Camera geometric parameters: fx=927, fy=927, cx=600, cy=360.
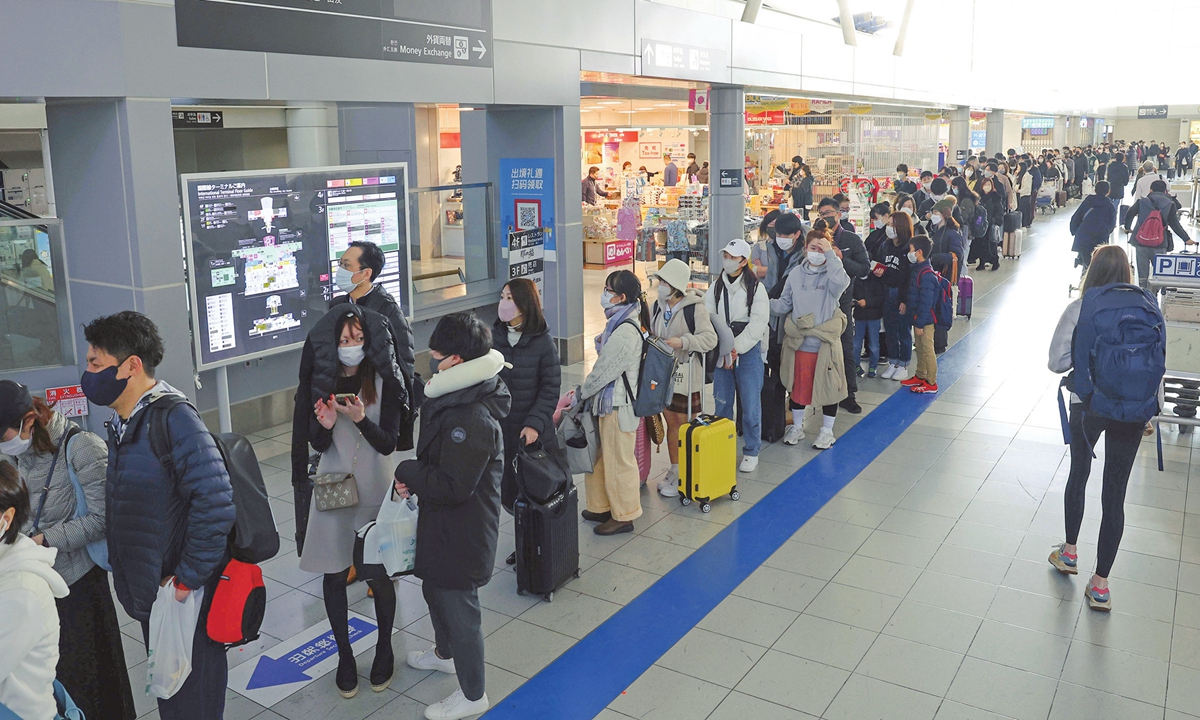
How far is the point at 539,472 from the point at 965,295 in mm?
9142

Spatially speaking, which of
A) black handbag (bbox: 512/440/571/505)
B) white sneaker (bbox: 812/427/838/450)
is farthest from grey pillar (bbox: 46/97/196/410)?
white sneaker (bbox: 812/427/838/450)

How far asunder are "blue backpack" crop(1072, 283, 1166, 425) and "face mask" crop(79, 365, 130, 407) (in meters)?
4.27

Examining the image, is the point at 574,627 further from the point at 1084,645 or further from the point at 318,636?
the point at 1084,645

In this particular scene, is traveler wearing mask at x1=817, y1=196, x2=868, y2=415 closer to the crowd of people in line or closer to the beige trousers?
the crowd of people in line

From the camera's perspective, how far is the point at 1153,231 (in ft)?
38.1

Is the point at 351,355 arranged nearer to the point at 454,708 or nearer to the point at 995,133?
the point at 454,708

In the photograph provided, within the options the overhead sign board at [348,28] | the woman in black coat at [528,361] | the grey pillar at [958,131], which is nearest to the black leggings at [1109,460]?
the woman in black coat at [528,361]

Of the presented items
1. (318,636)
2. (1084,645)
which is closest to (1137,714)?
(1084,645)

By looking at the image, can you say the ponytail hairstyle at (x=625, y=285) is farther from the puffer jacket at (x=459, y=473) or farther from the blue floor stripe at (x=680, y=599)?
the puffer jacket at (x=459, y=473)

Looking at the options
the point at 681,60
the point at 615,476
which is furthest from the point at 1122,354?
the point at 681,60

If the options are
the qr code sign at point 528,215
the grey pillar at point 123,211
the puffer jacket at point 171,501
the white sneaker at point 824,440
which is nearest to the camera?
the puffer jacket at point 171,501

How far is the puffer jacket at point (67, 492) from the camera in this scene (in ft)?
10.3

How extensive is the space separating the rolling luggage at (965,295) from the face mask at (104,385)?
11.0 m

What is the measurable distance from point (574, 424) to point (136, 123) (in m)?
3.21
